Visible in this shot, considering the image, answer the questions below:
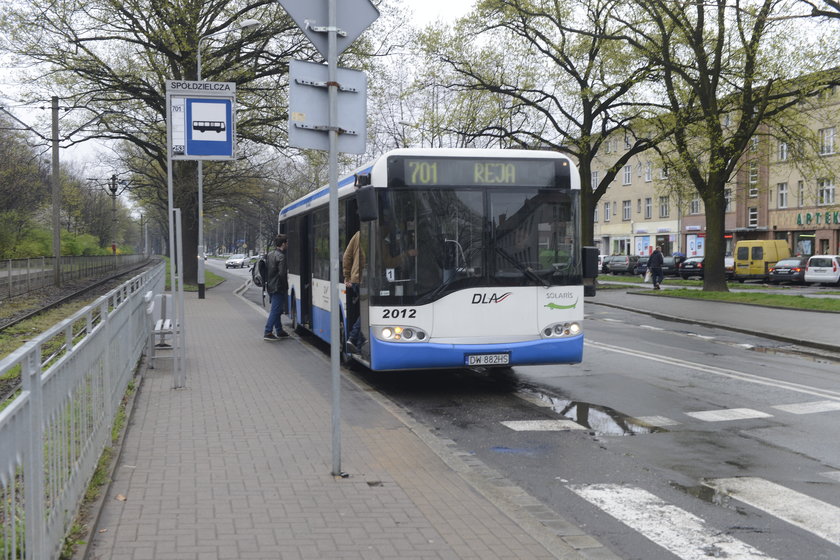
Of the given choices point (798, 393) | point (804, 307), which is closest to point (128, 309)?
point (798, 393)

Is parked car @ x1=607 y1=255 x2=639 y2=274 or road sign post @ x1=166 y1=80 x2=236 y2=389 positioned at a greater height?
road sign post @ x1=166 y1=80 x2=236 y2=389

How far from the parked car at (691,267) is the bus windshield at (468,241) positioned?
42359mm

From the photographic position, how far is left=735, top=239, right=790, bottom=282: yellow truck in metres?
47.1

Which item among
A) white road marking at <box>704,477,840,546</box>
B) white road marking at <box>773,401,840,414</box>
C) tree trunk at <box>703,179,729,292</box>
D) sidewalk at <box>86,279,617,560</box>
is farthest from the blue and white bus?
tree trunk at <box>703,179,729,292</box>

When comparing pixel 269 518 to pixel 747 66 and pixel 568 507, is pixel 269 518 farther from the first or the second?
pixel 747 66

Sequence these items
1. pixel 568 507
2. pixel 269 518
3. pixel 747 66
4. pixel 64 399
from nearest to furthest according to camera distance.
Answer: pixel 64 399 → pixel 269 518 → pixel 568 507 → pixel 747 66

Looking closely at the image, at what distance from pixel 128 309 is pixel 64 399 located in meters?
5.02

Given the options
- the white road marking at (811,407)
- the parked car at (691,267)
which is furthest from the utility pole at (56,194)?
the parked car at (691,267)

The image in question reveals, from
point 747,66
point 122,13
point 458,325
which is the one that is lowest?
point 458,325

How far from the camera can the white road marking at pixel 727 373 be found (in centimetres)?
1005

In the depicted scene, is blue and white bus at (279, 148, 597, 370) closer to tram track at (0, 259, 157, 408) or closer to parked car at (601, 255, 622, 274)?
tram track at (0, 259, 157, 408)

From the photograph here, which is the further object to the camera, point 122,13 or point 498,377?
point 122,13

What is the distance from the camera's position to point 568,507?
5562 millimetres

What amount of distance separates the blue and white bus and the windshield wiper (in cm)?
1
